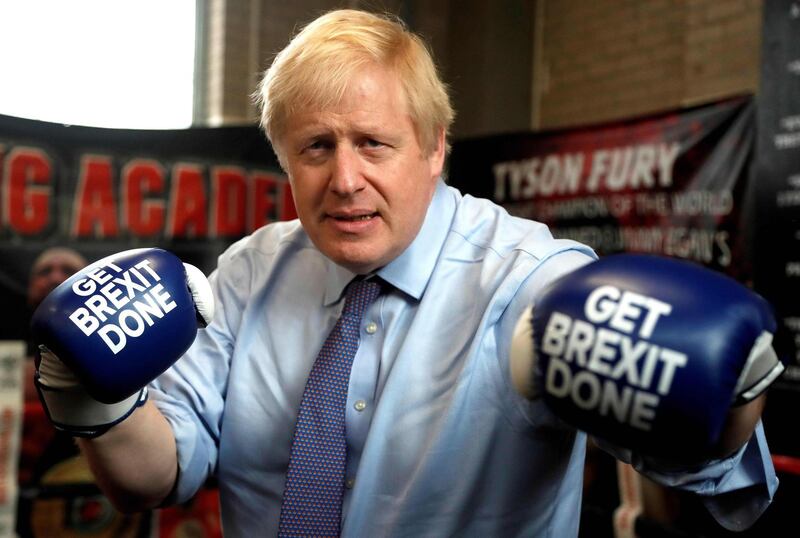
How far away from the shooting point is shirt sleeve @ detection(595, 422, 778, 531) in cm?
101

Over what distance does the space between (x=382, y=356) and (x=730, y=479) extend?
501 millimetres

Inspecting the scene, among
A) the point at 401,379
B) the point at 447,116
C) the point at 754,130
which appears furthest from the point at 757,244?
the point at 401,379

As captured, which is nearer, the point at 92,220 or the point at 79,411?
the point at 79,411

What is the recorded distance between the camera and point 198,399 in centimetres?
136

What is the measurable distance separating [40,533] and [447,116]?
183 centimetres

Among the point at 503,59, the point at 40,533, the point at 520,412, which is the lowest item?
the point at 40,533

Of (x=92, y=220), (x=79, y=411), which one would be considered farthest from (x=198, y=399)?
(x=92, y=220)

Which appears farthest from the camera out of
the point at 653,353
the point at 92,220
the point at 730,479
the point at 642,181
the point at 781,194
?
the point at 642,181

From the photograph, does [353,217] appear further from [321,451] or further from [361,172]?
[321,451]

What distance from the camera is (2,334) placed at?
7.97 ft

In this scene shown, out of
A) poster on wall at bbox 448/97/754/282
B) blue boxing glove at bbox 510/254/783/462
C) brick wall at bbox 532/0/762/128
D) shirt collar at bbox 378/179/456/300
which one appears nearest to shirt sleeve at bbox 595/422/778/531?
blue boxing glove at bbox 510/254/783/462

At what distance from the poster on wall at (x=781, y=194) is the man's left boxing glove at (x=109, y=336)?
73.5 inches

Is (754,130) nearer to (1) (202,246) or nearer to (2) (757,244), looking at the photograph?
(2) (757,244)

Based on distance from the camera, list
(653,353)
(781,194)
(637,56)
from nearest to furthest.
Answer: (653,353), (781,194), (637,56)
